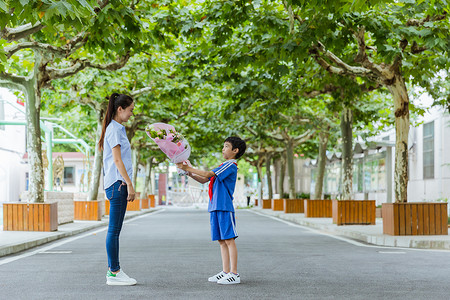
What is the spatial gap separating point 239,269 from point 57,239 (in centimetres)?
709

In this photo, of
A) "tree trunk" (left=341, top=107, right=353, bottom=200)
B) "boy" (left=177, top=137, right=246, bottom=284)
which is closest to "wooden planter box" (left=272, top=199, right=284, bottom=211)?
"tree trunk" (left=341, top=107, right=353, bottom=200)

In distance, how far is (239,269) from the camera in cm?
853

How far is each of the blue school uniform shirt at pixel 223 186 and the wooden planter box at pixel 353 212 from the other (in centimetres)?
1299

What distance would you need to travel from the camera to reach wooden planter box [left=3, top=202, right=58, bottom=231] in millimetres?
15516

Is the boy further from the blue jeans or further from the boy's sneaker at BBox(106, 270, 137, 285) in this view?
the boy's sneaker at BBox(106, 270, 137, 285)

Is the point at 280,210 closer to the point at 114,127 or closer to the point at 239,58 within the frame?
the point at 239,58

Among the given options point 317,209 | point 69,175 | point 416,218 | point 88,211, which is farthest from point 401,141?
point 69,175

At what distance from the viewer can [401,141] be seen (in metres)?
14.9

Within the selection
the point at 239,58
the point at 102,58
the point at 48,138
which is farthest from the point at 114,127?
the point at 48,138

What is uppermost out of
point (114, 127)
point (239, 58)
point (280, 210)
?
point (239, 58)

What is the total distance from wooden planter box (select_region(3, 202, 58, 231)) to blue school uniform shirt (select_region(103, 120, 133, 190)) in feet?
30.2

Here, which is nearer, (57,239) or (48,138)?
(57,239)

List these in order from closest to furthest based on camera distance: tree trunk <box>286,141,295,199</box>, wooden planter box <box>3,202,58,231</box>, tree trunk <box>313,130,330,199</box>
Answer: wooden planter box <box>3,202,58,231</box>
tree trunk <box>313,130,330,199</box>
tree trunk <box>286,141,295,199</box>

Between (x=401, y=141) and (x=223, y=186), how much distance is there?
8916 mm
